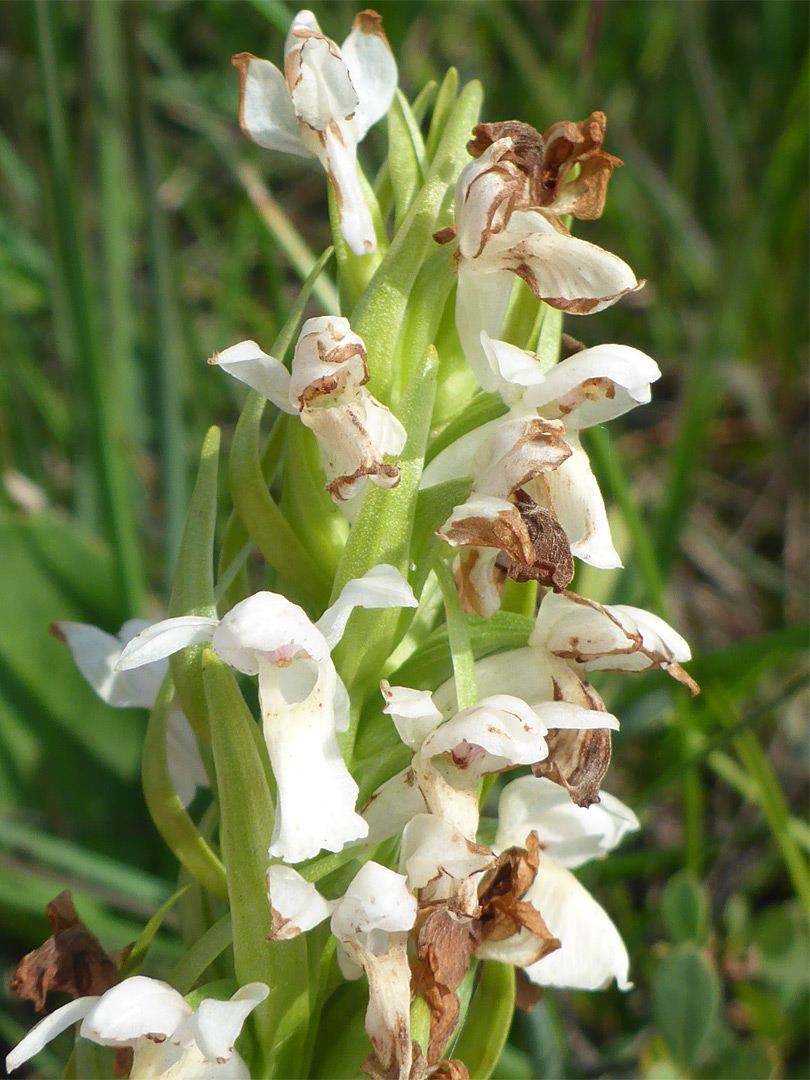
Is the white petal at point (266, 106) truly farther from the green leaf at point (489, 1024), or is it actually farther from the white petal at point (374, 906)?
the green leaf at point (489, 1024)

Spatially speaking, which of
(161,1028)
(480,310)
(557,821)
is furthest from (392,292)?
(161,1028)

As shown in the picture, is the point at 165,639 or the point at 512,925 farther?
the point at 512,925

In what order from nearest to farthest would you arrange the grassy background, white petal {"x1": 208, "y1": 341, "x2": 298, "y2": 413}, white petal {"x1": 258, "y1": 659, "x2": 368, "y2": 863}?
white petal {"x1": 258, "y1": 659, "x2": 368, "y2": 863} → white petal {"x1": 208, "y1": 341, "x2": 298, "y2": 413} → the grassy background

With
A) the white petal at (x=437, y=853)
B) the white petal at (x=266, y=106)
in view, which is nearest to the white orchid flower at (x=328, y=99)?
the white petal at (x=266, y=106)

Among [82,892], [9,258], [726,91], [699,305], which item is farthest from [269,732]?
[726,91]

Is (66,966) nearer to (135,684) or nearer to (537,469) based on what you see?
(135,684)

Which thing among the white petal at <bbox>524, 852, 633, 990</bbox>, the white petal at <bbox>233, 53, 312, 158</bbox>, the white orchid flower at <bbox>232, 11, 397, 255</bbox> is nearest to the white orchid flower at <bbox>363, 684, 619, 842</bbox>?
the white petal at <bbox>524, 852, 633, 990</bbox>

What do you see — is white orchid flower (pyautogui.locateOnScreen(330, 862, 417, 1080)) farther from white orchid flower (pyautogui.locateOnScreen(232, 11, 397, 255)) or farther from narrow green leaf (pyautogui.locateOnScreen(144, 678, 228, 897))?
white orchid flower (pyautogui.locateOnScreen(232, 11, 397, 255))
